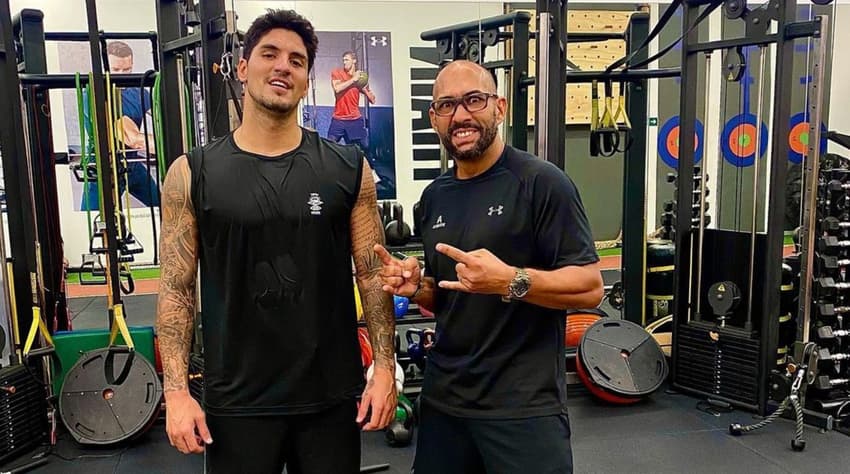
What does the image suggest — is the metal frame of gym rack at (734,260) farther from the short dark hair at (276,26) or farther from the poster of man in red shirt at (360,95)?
the poster of man in red shirt at (360,95)

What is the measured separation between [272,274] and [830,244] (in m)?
2.99

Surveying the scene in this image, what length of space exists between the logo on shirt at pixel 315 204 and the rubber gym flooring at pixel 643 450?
1.82m

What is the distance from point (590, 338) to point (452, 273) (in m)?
2.41

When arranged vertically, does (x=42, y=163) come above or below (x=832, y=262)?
above

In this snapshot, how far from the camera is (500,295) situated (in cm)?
151

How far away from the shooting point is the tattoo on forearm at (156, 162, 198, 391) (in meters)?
1.54

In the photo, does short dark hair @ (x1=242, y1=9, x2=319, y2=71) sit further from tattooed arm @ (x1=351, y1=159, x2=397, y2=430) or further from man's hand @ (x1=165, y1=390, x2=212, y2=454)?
man's hand @ (x1=165, y1=390, x2=212, y2=454)

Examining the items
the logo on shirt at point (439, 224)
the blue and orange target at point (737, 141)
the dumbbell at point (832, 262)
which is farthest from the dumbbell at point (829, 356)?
the logo on shirt at point (439, 224)

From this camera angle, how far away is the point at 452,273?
1.65m

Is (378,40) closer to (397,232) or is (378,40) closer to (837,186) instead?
(397,232)

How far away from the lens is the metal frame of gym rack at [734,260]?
132 inches

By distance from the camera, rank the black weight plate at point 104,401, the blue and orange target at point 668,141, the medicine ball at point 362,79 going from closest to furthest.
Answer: the black weight plate at point 104,401 → the medicine ball at point 362,79 → the blue and orange target at point 668,141

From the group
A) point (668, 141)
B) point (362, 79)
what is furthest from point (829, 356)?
point (668, 141)

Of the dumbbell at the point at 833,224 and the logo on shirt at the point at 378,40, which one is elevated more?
the logo on shirt at the point at 378,40
